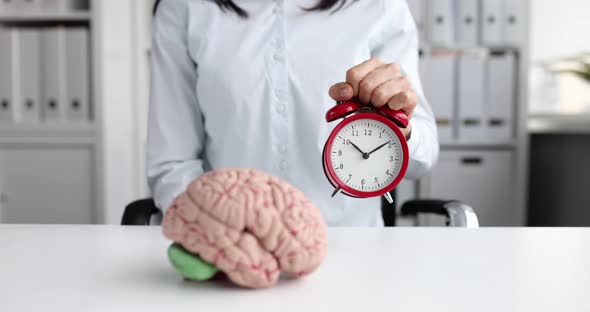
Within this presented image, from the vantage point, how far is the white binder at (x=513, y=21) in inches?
101

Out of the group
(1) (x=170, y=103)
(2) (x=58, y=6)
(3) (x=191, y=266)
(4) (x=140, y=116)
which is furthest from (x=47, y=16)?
(3) (x=191, y=266)

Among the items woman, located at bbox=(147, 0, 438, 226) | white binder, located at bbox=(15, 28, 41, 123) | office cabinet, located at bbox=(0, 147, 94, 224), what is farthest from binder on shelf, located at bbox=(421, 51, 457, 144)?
white binder, located at bbox=(15, 28, 41, 123)

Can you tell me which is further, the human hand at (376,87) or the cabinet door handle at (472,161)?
the cabinet door handle at (472,161)

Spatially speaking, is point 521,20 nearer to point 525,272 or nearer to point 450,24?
point 450,24

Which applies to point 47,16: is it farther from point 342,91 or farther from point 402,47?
point 342,91

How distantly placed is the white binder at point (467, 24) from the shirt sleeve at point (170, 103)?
1.75m

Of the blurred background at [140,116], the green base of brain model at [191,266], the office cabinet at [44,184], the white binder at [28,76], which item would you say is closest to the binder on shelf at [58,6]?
the blurred background at [140,116]

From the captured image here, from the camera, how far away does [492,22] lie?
258 centimetres

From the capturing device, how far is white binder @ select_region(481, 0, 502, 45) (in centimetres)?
256

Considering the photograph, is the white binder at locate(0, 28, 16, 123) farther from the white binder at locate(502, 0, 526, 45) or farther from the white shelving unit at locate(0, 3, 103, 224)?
the white binder at locate(502, 0, 526, 45)

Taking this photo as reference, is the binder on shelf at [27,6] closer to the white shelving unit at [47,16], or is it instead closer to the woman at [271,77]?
the white shelving unit at [47,16]

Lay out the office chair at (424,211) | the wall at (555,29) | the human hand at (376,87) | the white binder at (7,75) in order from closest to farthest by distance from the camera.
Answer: the human hand at (376,87) < the office chair at (424,211) < the white binder at (7,75) < the wall at (555,29)

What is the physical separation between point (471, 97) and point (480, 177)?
0.39m

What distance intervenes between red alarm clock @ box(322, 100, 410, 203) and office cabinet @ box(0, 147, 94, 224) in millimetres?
1936
